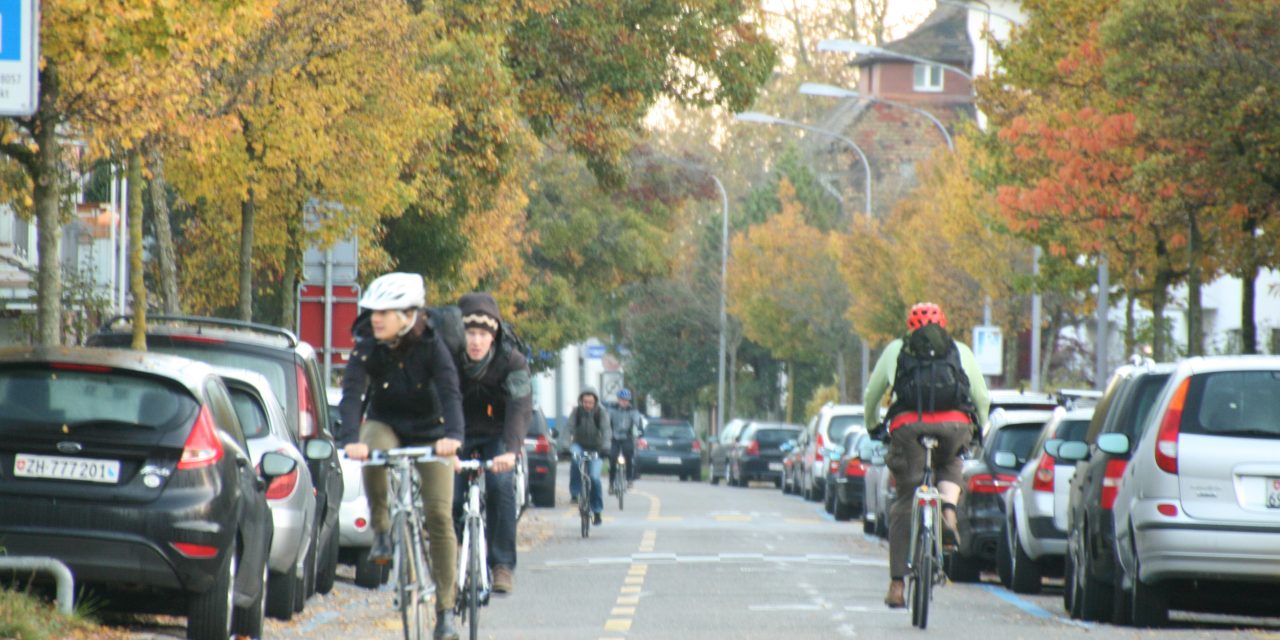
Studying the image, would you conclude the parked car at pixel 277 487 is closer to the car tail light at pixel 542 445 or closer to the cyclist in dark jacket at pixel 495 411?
the cyclist in dark jacket at pixel 495 411

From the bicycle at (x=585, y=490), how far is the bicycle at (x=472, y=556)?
1453 centimetres

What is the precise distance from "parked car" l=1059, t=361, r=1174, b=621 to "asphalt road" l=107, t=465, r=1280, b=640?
0.27 m

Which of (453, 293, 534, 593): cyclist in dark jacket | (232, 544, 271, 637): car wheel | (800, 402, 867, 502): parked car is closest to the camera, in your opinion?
(453, 293, 534, 593): cyclist in dark jacket

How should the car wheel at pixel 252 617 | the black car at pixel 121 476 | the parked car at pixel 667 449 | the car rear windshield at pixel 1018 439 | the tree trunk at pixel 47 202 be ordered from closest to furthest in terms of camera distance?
the black car at pixel 121 476, the car wheel at pixel 252 617, the tree trunk at pixel 47 202, the car rear windshield at pixel 1018 439, the parked car at pixel 667 449

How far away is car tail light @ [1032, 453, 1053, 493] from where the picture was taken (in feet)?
57.8

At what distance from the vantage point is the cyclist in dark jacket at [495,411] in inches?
466

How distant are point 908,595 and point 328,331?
1429cm

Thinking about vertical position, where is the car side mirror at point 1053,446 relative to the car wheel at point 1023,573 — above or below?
above

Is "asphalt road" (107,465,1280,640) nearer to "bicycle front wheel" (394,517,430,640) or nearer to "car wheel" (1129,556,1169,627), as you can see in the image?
"car wheel" (1129,556,1169,627)

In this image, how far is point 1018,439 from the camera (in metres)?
20.0

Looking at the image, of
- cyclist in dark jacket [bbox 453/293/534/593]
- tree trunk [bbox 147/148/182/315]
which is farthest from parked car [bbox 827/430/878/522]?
cyclist in dark jacket [bbox 453/293/534/593]

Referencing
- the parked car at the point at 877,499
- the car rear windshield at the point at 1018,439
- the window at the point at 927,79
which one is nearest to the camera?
the car rear windshield at the point at 1018,439

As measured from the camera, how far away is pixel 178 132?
1752cm

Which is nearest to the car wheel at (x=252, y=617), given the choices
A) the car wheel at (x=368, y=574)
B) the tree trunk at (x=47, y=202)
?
the tree trunk at (x=47, y=202)
